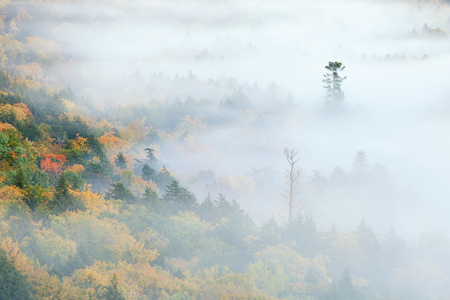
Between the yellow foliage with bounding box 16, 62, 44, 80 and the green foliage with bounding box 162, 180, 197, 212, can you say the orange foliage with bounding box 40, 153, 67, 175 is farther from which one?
the yellow foliage with bounding box 16, 62, 44, 80

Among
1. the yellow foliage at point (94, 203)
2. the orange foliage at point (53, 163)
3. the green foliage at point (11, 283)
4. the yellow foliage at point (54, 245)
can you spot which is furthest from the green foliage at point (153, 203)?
the green foliage at point (11, 283)

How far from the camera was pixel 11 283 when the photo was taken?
26.8 metres

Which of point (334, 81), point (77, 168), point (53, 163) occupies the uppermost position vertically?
point (334, 81)

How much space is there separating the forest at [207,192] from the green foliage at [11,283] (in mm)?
113

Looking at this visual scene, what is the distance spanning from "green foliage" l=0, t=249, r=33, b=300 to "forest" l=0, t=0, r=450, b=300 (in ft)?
0.37

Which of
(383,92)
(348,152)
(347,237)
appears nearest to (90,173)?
(347,237)

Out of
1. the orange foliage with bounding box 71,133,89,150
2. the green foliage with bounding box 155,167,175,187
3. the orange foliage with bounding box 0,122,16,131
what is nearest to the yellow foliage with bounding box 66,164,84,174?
the orange foliage with bounding box 71,133,89,150

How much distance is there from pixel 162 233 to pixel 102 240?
6752mm

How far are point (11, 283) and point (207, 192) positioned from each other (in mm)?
71135

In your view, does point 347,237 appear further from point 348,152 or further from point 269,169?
point 348,152

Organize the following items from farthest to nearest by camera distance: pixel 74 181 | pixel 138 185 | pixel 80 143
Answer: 1. pixel 138 185
2. pixel 80 143
3. pixel 74 181

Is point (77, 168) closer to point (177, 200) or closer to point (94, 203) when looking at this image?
point (177, 200)

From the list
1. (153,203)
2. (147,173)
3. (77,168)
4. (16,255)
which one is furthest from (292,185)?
(16,255)

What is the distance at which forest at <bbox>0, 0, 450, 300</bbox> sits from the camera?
34562mm
